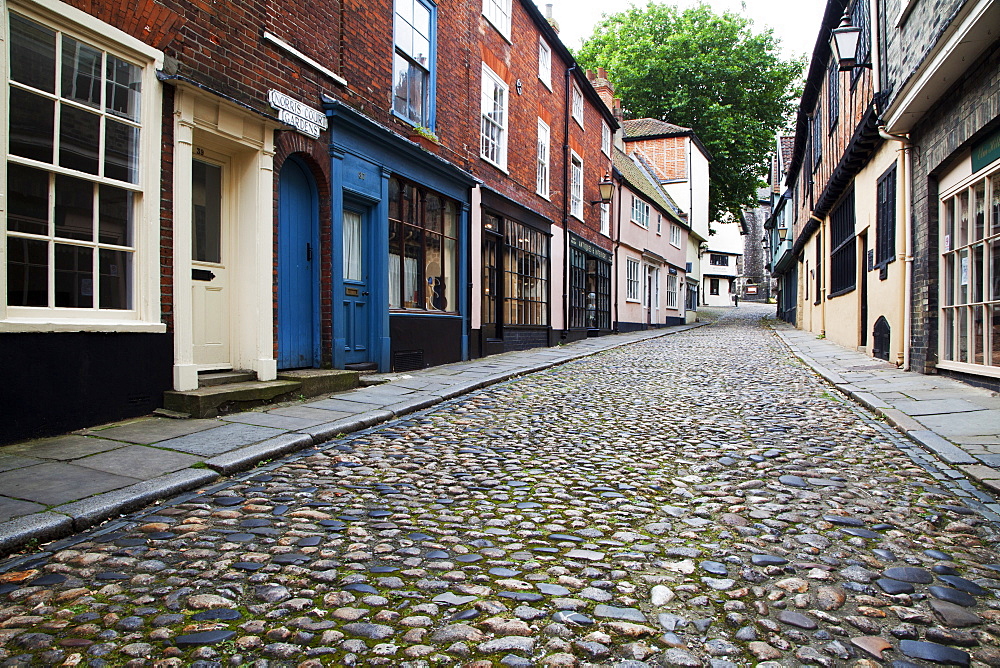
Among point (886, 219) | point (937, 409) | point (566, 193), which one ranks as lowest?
point (937, 409)

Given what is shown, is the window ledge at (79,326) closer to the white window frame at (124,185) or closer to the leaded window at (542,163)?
the white window frame at (124,185)

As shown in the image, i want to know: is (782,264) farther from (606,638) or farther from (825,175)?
(606,638)

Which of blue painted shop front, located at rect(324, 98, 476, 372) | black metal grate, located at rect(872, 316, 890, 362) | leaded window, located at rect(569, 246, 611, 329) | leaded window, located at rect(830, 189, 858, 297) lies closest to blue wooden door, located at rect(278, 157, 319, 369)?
blue painted shop front, located at rect(324, 98, 476, 372)

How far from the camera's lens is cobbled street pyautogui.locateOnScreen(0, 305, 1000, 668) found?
225cm

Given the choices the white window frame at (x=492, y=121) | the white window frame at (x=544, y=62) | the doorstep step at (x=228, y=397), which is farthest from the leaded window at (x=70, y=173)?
the white window frame at (x=544, y=62)

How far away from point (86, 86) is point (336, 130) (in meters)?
3.48

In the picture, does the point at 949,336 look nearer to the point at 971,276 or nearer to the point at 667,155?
the point at 971,276

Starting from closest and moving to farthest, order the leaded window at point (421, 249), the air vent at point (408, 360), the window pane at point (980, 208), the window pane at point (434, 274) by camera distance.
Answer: the window pane at point (980, 208)
the air vent at point (408, 360)
the leaded window at point (421, 249)
the window pane at point (434, 274)

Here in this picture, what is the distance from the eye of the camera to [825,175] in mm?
17719

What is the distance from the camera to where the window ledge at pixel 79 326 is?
467cm

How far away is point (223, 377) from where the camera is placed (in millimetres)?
6648

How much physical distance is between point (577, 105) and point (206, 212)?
1528 cm

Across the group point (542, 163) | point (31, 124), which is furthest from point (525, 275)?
point (31, 124)

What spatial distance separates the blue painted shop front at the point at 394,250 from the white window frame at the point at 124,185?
279 cm
